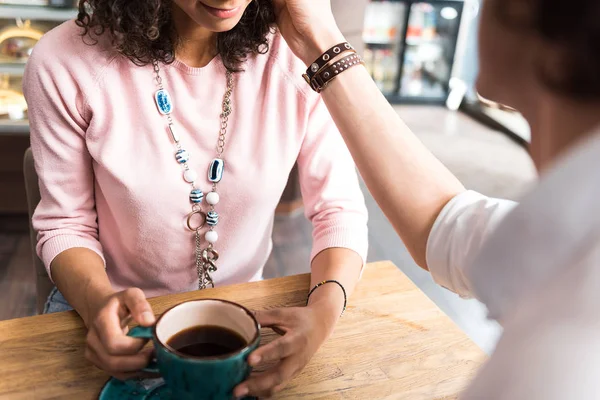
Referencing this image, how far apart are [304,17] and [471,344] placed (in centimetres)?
62

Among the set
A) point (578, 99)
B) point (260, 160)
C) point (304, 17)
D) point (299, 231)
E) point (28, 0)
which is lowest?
point (299, 231)

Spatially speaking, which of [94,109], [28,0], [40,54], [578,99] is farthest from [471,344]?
[28,0]

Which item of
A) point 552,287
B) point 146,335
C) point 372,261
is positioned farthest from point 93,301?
point 372,261

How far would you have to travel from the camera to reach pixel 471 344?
0.91 m

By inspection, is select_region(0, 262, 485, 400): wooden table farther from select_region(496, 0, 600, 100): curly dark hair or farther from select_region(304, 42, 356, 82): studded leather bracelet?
select_region(496, 0, 600, 100): curly dark hair

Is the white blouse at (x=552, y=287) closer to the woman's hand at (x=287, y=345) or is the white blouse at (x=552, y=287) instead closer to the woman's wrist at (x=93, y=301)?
the woman's hand at (x=287, y=345)

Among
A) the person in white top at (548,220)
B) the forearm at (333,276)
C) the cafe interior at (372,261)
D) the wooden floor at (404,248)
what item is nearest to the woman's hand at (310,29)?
the cafe interior at (372,261)

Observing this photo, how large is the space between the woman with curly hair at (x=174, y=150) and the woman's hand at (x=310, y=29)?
0.28 ft

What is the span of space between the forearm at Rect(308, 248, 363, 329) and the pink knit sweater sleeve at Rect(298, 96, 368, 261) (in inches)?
2.5

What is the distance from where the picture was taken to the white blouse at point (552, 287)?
40 cm

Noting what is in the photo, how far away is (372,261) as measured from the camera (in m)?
2.76

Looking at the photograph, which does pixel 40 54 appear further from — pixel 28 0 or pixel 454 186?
pixel 28 0

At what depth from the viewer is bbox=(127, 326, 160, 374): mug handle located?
26.9 inches

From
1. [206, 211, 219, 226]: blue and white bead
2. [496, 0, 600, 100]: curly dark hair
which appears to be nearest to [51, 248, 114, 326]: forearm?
[206, 211, 219, 226]: blue and white bead
